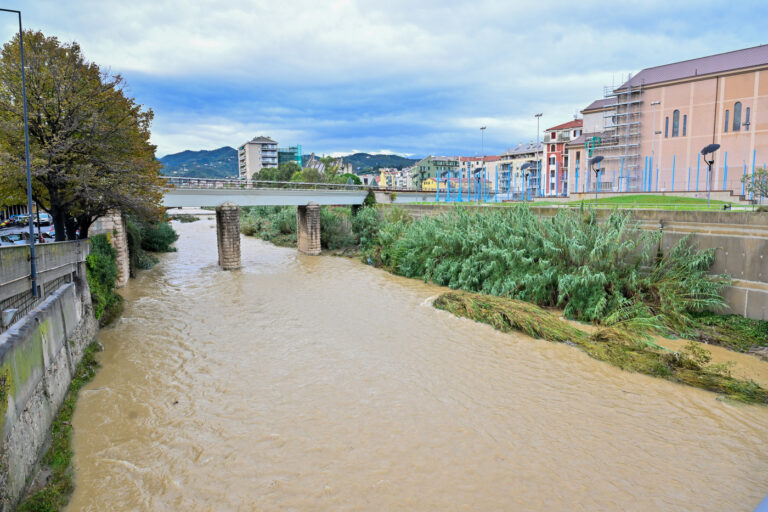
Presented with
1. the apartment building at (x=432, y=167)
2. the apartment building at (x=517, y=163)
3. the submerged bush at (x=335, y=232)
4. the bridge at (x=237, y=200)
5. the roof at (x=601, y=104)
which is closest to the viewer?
the bridge at (x=237, y=200)

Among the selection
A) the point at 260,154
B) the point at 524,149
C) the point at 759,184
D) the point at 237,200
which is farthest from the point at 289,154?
the point at 759,184

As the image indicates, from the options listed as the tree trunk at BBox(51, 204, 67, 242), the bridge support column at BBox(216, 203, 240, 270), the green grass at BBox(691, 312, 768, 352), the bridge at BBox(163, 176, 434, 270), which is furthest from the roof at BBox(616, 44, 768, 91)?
the tree trunk at BBox(51, 204, 67, 242)

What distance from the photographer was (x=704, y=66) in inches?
1710

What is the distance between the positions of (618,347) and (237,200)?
26.3 meters

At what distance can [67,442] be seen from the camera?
8719mm

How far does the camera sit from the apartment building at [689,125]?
3888cm

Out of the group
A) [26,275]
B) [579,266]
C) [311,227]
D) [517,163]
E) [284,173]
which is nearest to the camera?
[26,275]

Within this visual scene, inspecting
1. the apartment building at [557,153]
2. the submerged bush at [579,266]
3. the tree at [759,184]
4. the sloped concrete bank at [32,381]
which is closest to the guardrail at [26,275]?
the sloped concrete bank at [32,381]

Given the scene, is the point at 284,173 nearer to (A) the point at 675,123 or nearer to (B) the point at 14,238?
(A) the point at 675,123

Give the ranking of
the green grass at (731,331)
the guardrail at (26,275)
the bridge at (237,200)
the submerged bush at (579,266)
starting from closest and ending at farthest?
1. the guardrail at (26,275)
2. the green grass at (731,331)
3. the submerged bush at (579,266)
4. the bridge at (237,200)

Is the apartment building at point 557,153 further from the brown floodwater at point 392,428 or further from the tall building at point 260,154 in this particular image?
the tall building at point 260,154

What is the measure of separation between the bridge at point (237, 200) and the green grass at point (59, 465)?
16.7m

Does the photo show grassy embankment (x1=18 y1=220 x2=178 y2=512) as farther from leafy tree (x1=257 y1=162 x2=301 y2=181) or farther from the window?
leafy tree (x1=257 y1=162 x2=301 y2=181)

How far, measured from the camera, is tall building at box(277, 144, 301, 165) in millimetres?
146875
